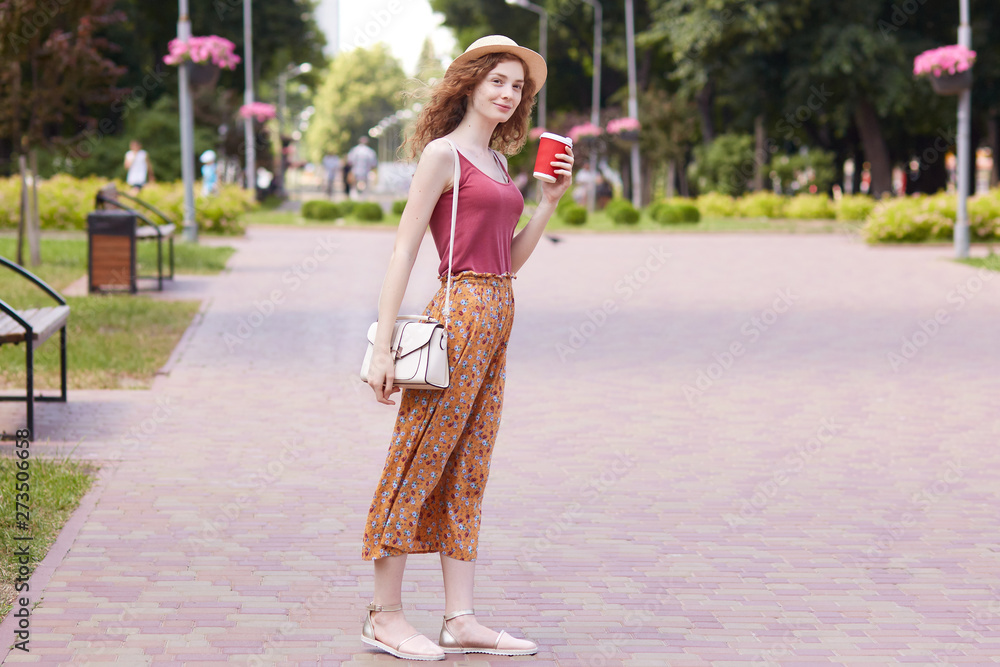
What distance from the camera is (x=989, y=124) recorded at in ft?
144

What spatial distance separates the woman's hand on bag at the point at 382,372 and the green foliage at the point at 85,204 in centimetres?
2077

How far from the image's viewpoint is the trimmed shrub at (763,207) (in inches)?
1458

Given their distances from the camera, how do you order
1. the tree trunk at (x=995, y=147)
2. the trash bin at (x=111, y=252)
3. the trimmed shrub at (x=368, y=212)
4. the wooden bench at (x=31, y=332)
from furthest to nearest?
the tree trunk at (x=995, y=147)
the trimmed shrub at (x=368, y=212)
the trash bin at (x=111, y=252)
the wooden bench at (x=31, y=332)

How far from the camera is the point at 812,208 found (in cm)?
3612

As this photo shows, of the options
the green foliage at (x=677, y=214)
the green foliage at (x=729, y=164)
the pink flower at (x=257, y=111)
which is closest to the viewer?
the green foliage at (x=677, y=214)

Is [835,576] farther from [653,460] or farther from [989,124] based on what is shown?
[989,124]

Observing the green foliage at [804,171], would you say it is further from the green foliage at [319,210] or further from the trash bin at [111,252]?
the trash bin at [111,252]

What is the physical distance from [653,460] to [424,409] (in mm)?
3206

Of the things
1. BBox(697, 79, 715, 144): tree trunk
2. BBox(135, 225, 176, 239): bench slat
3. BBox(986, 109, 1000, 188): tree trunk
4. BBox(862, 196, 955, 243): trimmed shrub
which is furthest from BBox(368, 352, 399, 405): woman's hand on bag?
BBox(697, 79, 715, 144): tree trunk

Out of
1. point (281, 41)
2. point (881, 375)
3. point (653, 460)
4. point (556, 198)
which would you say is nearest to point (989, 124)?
point (281, 41)

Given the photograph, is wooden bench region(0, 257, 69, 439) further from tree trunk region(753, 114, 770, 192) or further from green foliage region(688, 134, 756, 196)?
green foliage region(688, 134, 756, 196)

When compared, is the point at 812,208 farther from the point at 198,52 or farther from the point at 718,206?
the point at 198,52

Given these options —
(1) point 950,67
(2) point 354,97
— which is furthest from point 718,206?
(2) point 354,97

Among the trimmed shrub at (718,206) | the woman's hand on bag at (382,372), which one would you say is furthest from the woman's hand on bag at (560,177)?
the trimmed shrub at (718,206)
